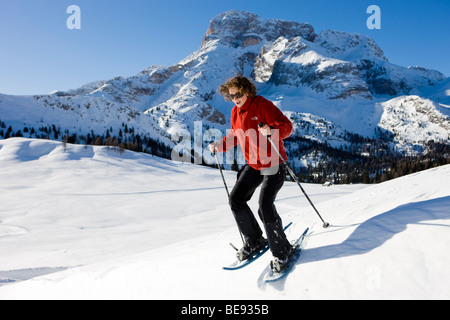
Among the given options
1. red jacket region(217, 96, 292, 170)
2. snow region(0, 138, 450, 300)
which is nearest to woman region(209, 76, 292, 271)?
red jacket region(217, 96, 292, 170)

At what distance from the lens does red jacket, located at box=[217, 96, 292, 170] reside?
12.8 ft

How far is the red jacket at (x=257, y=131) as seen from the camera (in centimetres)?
391

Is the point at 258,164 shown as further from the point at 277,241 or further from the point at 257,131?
the point at 277,241

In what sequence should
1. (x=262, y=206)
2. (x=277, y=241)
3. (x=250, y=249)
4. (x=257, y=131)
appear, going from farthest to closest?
(x=250, y=249)
(x=257, y=131)
(x=262, y=206)
(x=277, y=241)

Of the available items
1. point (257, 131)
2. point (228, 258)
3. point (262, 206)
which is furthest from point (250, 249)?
point (257, 131)

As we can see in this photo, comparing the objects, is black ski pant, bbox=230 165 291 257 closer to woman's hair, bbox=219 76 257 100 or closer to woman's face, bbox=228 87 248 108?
woman's face, bbox=228 87 248 108

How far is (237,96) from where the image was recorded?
414 centimetres

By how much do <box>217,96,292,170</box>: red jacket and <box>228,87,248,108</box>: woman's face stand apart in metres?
0.06

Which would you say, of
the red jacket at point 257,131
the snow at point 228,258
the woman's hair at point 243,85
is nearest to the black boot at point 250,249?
the snow at point 228,258

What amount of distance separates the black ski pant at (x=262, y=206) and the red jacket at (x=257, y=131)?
8.0 inches

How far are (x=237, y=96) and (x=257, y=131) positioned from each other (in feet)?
2.19

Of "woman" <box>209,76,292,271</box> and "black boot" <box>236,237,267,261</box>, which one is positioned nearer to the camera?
"woman" <box>209,76,292,271</box>
